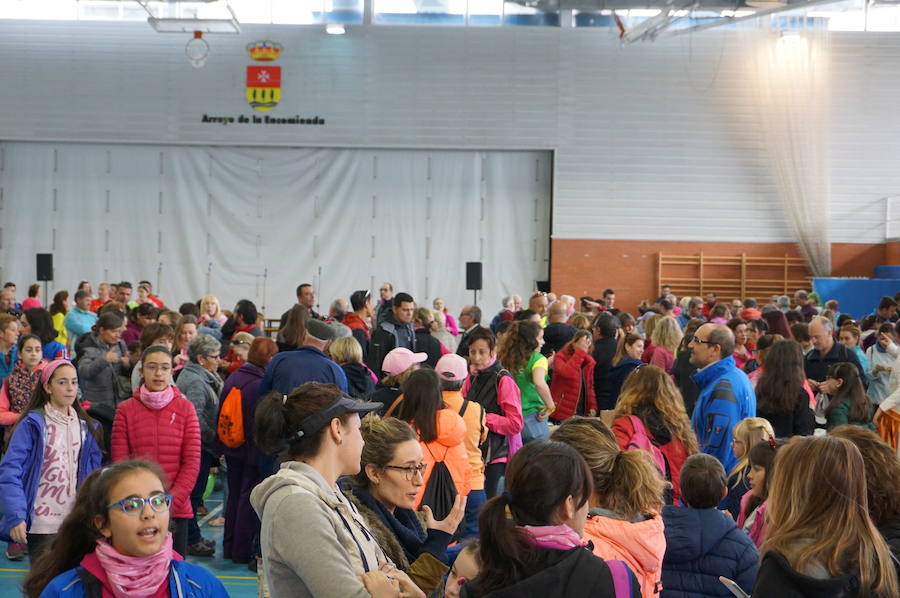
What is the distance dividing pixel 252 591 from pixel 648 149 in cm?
1546

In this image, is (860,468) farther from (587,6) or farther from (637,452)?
(587,6)

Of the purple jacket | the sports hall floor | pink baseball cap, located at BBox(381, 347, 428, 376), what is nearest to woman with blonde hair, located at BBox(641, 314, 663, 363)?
pink baseball cap, located at BBox(381, 347, 428, 376)

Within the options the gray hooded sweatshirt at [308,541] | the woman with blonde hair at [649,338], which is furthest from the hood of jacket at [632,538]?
the woman with blonde hair at [649,338]

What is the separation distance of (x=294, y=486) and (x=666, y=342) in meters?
5.66

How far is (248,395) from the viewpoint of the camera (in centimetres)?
553

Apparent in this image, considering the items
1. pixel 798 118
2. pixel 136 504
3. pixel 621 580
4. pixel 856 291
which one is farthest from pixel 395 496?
pixel 798 118

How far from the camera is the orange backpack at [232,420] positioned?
18.2ft

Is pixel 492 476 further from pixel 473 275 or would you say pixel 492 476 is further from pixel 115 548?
pixel 473 275

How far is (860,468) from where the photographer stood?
7.47 feet

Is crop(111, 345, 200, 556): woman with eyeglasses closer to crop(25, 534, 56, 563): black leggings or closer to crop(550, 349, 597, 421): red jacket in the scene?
crop(25, 534, 56, 563): black leggings

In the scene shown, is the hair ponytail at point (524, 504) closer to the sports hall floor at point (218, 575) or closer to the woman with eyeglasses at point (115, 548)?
the woman with eyeglasses at point (115, 548)

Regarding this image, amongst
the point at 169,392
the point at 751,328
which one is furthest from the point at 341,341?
the point at 751,328

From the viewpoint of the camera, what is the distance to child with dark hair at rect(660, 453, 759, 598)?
3.08 meters

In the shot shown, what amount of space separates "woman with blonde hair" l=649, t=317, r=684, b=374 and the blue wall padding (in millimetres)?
10990
